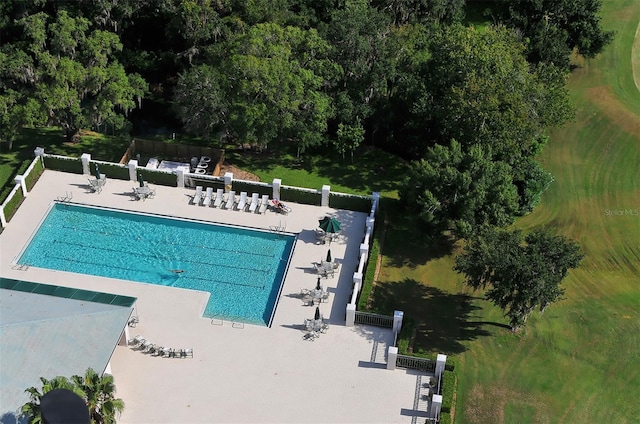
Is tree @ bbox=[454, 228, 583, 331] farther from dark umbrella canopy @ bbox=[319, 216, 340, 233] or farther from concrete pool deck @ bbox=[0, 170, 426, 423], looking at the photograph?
dark umbrella canopy @ bbox=[319, 216, 340, 233]

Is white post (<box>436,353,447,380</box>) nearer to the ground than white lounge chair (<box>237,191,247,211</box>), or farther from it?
nearer to the ground

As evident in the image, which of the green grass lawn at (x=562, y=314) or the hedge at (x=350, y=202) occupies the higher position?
the hedge at (x=350, y=202)

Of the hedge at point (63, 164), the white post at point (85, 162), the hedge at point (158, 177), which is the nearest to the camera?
the hedge at point (158, 177)

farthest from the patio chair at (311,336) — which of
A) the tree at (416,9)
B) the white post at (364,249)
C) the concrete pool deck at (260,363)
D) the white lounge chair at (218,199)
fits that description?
the tree at (416,9)

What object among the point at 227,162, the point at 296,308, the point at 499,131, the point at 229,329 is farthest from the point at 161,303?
the point at 499,131

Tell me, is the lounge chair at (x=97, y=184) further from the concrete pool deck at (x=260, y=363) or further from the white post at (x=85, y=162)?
the concrete pool deck at (x=260, y=363)

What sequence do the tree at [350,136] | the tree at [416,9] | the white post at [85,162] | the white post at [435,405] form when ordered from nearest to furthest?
1. the white post at [435,405]
2. the white post at [85,162]
3. the tree at [350,136]
4. the tree at [416,9]

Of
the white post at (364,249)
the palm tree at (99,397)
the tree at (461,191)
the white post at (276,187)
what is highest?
the tree at (461,191)

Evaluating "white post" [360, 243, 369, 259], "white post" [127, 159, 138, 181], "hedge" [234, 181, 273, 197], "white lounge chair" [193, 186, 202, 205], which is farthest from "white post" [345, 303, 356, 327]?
"white post" [127, 159, 138, 181]

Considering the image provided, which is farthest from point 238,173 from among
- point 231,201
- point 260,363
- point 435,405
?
point 435,405
